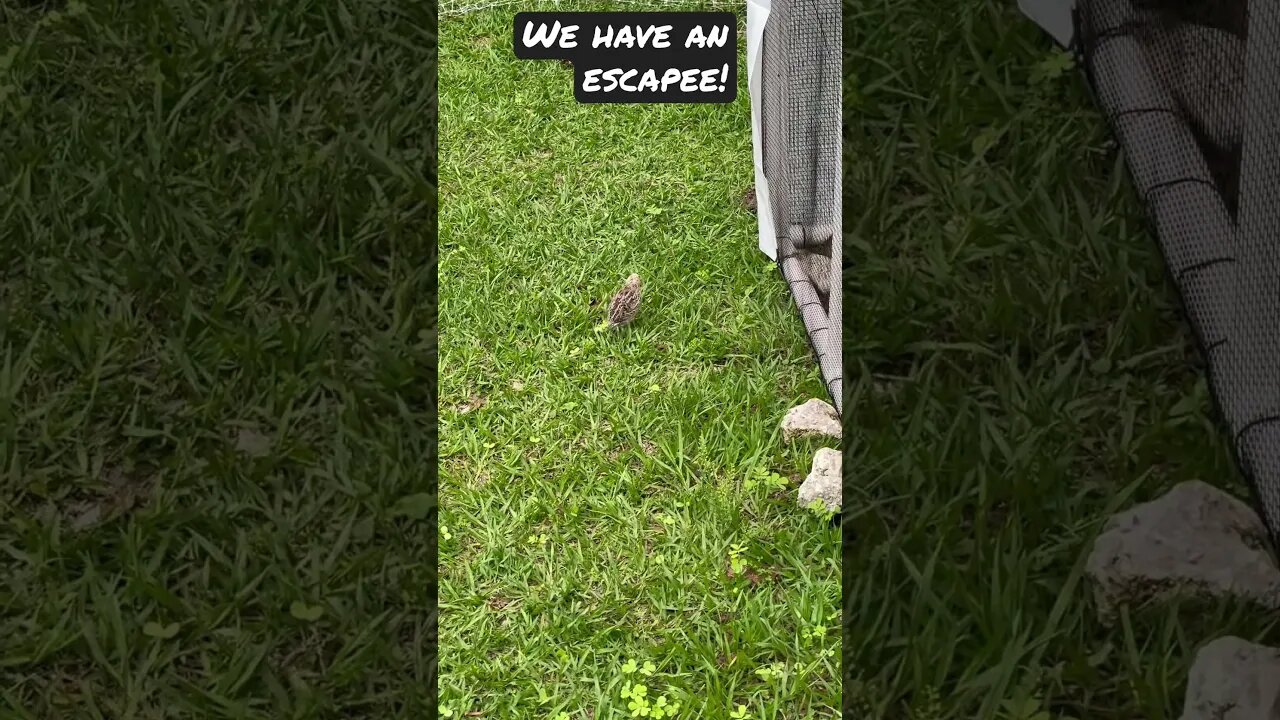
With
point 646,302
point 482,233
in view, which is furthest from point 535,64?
point 646,302

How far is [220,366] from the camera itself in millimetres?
2113

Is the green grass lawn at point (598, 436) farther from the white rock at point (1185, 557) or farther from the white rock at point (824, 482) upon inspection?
the white rock at point (1185, 557)

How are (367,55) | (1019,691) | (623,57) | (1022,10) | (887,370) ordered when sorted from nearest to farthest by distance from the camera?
(623,57), (1019,691), (887,370), (367,55), (1022,10)

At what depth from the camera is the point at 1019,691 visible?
5.22ft

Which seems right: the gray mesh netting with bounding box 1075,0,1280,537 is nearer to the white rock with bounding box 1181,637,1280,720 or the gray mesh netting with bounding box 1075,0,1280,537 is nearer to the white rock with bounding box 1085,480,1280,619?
the white rock with bounding box 1085,480,1280,619

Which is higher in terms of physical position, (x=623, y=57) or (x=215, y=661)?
(x=623, y=57)

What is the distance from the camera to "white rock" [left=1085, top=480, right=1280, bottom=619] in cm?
163

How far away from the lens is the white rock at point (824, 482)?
1.58 m

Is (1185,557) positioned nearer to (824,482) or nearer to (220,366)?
(824,482)

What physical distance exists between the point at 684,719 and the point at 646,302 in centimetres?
51

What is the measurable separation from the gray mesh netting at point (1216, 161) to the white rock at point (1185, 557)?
0.35 feet

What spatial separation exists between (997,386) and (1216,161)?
1.87ft

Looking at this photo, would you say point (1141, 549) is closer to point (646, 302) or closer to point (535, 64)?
point (646, 302)
